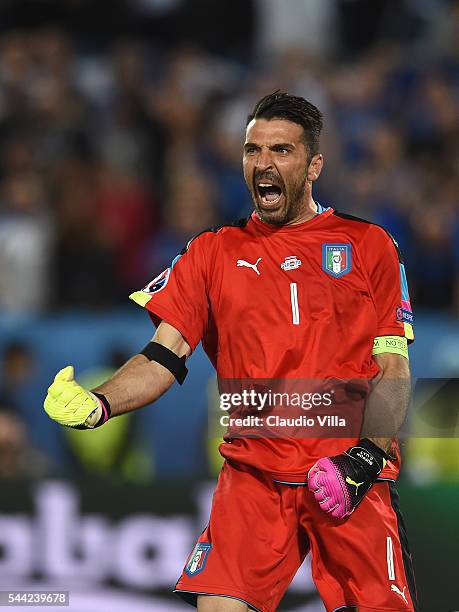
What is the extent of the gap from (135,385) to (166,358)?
0.56 ft

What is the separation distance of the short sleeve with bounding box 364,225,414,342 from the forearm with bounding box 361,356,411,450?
13 cm

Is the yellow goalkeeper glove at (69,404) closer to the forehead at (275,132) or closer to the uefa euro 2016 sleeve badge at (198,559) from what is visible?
the uefa euro 2016 sleeve badge at (198,559)

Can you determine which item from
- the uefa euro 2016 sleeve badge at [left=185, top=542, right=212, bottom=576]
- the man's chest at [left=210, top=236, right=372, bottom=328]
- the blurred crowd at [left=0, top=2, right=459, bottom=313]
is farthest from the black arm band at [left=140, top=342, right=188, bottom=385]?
the blurred crowd at [left=0, top=2, right=459, bottom=313]

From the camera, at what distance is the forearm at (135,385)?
431 cm

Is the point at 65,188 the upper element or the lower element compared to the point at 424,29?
lower

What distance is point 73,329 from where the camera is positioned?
310 inches

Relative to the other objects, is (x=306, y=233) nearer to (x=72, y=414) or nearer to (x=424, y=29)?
(x=72, y=414)

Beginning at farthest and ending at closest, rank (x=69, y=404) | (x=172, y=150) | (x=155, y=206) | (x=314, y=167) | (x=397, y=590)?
(x=172, y=150) < (x=155, y=206) < (x=314, y=167) < (x=397, y=590) < (x=69, y=404)

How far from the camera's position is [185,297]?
14.9 feet

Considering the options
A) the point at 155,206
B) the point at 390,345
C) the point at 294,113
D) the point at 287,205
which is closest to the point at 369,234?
the point at 287,205

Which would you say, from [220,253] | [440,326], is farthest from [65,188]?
[220,253]

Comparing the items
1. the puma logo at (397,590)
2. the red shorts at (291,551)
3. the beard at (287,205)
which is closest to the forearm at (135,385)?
the red shorts at (291,551)

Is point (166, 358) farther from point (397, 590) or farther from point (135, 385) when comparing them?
point (397, 590)

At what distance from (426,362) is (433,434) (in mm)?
1062
